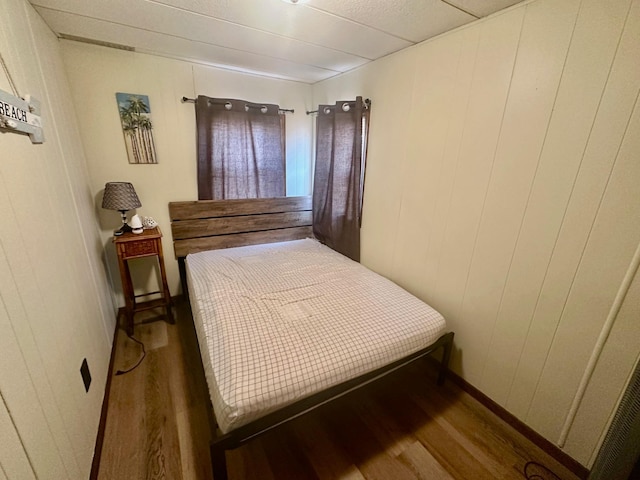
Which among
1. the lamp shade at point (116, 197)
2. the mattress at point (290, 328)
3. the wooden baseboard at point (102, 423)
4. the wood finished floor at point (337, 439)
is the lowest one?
the wood finished floor at point (337, 439)

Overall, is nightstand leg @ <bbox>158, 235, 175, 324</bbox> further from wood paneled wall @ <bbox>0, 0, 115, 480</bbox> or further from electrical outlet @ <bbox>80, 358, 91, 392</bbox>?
electrical outlet @ <bbox>80, 358, 91, 392</bbox>

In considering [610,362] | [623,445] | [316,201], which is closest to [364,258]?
[316,201]

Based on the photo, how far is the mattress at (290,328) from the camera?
1.17m

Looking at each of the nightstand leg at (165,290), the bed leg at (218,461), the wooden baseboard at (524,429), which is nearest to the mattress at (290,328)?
the bed leg at (218,461)

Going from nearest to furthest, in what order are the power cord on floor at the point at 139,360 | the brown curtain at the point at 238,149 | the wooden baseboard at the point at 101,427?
the wooden baseboard at the point at 101,427 < the power cord on floor at the point at 139,360 < the brown curtain at the point at 238,149

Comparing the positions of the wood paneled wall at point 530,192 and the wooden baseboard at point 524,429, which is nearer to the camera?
the wood paneled wall at point 530,192

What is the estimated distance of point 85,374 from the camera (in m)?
1.39

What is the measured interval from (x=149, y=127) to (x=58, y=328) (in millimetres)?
1831

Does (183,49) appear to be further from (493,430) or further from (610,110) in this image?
(493,430)

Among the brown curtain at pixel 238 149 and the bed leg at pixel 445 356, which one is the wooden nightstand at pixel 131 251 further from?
the bed leg at pixel 445 356

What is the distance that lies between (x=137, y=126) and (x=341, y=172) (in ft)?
5.94

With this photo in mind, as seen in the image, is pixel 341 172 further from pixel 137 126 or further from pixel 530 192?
pixel 137 126

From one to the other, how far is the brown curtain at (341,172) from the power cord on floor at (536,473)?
1.75 meters

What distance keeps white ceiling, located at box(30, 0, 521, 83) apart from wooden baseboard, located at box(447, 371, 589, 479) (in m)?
2.22
